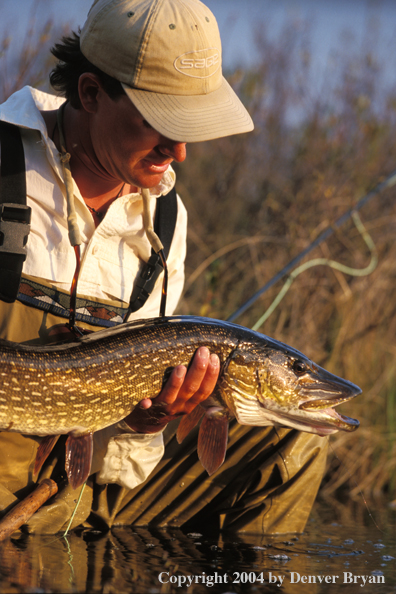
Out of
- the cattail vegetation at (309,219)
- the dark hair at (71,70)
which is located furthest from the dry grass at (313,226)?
the dark hair at (71,70)

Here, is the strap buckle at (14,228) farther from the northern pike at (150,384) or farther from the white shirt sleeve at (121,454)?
the white shirt sleeve at (121,454)

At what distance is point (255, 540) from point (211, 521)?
220mm

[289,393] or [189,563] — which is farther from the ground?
[289,393]

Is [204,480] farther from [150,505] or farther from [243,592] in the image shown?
[243,592]

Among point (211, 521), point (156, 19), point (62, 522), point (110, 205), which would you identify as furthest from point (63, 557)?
point (156, 19)

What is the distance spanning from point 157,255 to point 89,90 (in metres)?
0.62

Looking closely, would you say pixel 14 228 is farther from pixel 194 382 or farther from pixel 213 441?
pixel 213 441

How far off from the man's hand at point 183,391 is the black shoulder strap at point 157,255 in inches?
15.9

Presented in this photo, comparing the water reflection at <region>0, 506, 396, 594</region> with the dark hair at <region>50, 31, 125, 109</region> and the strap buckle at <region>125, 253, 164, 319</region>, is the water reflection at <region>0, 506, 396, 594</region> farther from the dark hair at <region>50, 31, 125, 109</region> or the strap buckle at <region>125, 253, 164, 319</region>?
the dark hair at <region>50, 31, 125, 109</region>

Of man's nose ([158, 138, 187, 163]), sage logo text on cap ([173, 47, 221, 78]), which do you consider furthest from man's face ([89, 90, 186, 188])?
sage logo text on cap ([173, 47, 221, 78])

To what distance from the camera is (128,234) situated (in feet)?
7.34

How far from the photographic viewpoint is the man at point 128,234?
1.88 m

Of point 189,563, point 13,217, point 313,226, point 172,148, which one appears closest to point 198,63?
point 172,148

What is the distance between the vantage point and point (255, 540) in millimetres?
2262
